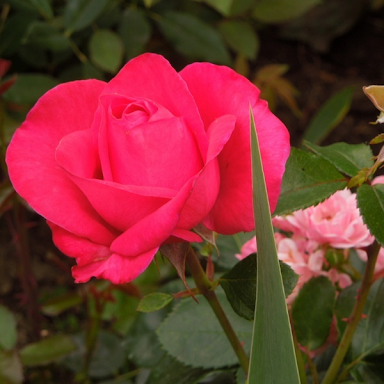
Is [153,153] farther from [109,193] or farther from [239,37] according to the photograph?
[239,37]

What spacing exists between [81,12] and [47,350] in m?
0.54

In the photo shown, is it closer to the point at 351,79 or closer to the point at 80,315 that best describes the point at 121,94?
the point at 80,315

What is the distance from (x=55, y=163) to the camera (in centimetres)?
36

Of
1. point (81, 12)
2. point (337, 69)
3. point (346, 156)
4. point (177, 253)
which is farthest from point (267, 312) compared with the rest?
point (337, 69)

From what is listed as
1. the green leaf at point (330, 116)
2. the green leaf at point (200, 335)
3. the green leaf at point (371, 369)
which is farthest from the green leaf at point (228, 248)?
the green leaf at point (330, 116)

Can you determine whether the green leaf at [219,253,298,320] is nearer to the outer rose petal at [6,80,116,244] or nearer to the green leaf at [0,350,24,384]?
the outer rose petal at [6,80,116,244]

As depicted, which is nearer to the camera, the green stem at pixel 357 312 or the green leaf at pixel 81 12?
the green stem at pixel 357 312

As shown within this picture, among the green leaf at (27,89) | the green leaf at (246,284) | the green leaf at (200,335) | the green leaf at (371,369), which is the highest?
the green leaf at (246,284)

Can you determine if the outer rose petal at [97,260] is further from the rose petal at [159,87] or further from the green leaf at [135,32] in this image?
the green leaf at [135,32]

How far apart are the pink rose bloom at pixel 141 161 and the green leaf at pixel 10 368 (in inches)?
17.3

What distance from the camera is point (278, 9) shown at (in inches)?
53.3

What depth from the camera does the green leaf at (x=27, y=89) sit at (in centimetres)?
105

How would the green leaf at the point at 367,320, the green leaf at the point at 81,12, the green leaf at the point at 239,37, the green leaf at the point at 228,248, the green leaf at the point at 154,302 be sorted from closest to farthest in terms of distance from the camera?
the green leaf at the point at 154,302, the green leaf at the point at 367,320, the green leaf at the point at 228,248, the green leaf at the point at 81,12, the green leaf at the point at 239,37

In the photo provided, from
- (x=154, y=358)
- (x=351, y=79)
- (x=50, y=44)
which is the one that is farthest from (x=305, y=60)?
(x=154, y=358)
